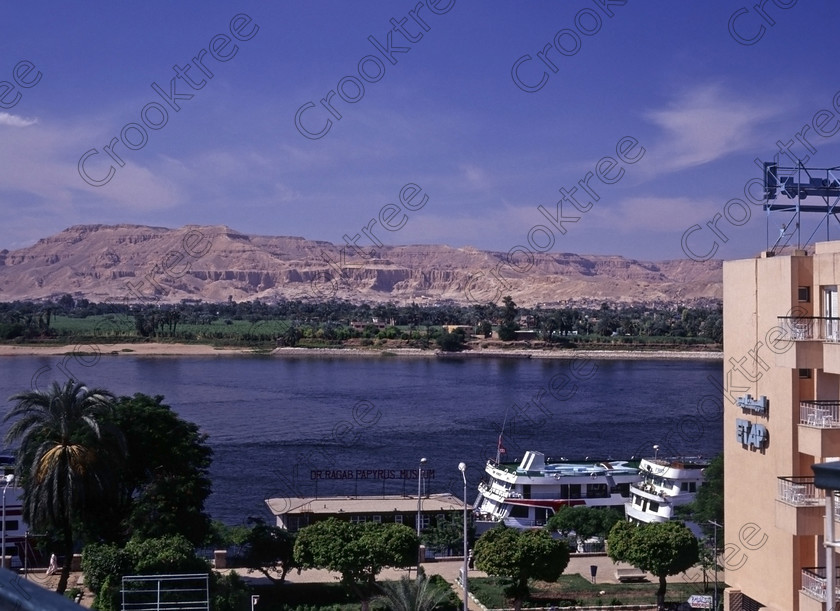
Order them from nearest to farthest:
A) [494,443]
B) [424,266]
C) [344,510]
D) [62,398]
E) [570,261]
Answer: [62,398] < [344,510] < [494,443] < [424,266] < [570,261]

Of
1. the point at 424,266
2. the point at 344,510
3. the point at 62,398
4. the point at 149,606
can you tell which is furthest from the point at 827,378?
the point at 424,266

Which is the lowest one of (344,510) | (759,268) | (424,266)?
(344,510)

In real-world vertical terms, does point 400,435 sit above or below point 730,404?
below

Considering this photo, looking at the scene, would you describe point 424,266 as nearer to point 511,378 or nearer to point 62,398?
point 511,378

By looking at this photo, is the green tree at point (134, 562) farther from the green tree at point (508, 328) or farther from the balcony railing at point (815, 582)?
the green tree at point (508, 328)

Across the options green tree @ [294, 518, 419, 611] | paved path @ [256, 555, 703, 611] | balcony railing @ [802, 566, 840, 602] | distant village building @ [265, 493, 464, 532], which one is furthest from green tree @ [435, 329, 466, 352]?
balcony railing @ [802, 566, 840, 602]

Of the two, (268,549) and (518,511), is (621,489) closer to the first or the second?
(518,511)

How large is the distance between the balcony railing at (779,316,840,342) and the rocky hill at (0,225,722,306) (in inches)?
4182

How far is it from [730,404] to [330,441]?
2289 centimetres

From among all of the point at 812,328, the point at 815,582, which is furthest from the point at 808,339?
the point at 815,582

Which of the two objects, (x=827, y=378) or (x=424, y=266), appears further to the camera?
(x=424, y=266)

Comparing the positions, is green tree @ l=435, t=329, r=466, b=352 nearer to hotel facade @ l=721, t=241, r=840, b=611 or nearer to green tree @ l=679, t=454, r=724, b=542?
green tree @ l=679, t=454, r=724, b=542

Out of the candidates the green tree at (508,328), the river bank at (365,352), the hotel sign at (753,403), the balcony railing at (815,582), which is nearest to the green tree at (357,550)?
the hotel sign at (753,403)

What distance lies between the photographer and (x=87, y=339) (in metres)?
58.5
